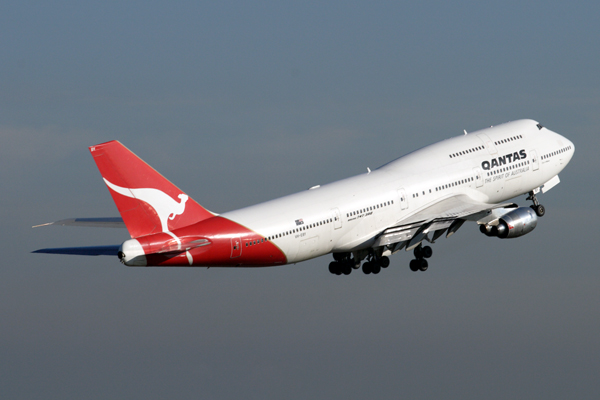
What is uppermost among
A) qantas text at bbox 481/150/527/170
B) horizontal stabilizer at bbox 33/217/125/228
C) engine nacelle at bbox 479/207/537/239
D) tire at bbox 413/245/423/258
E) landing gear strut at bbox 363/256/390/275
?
qantas text at bbox 481/150/527/170

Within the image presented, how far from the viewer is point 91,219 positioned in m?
56.7

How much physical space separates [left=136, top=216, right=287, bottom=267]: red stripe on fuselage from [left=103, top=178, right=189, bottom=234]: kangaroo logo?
80 cm

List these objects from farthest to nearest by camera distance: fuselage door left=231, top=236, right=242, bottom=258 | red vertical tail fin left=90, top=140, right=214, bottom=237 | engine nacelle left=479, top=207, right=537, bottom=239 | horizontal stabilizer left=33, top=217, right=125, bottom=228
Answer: engine nacelle left=479, top=207, right=537, bottom=239, horizontal stabilizer left=33, top=217, right=125, bottom=228, fuselage door left=231, top=236, right=242, bottom=258, red vertical tail fin left=90, top=140, right=214, bottom=237

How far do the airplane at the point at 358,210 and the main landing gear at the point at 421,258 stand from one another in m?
0.06

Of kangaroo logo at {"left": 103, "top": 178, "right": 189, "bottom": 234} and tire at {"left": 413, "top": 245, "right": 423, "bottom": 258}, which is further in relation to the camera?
tire at {"left": 413, "top": 245, "right": 423, "bottom": 258}

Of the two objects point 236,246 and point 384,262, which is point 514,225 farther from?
point 236,246

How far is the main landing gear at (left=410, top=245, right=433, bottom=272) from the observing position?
60.0 meters

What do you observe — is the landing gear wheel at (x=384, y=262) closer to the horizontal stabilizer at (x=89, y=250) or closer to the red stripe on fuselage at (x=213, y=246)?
the red stripe on fuselage at (x=213, y=246)

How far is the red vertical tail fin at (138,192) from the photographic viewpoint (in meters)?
50.1

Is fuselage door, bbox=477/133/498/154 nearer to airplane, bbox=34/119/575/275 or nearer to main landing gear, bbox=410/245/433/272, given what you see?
airplane, bbox=34/119/575/275

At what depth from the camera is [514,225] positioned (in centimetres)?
5962

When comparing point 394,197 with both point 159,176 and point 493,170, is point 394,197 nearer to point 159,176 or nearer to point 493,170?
point 493,170

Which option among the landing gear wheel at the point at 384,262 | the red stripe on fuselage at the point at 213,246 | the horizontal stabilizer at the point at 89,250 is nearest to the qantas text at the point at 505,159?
the landing gear wheel at the point at 384,262

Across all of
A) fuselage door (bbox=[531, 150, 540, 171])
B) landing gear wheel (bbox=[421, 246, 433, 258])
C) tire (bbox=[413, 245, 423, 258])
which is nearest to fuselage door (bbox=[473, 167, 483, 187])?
fuselage door (bbox=[531, 150, 540, 171])
